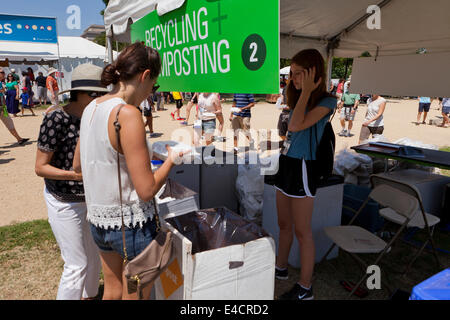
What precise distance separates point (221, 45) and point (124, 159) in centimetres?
95

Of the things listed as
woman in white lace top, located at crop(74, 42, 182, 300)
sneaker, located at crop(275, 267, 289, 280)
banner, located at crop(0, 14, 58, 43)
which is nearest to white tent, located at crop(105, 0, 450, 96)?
woman in white lace top, located at crop(74, 42, 182, 300)

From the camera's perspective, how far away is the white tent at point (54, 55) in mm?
14805

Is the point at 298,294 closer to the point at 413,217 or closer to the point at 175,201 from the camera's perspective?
the point at 175,201

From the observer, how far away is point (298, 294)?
241cm

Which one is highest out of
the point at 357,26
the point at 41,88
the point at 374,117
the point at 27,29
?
the point at 27,29

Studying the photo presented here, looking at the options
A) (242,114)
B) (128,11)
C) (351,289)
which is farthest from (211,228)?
(242,114)

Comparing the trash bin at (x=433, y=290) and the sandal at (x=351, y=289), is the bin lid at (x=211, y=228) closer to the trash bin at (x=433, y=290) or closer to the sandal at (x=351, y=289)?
the trash bin at (x=433, y=290)

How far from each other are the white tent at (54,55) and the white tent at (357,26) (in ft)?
44.7

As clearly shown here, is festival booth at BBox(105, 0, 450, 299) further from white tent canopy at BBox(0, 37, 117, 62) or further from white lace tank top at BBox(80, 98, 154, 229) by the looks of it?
white tent canopy at BBox(0, 37, 117, 62)

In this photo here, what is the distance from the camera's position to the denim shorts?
146 centimetres

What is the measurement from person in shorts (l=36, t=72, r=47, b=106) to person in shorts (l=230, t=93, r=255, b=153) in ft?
42.5

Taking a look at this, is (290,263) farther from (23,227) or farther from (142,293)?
(23,227)
